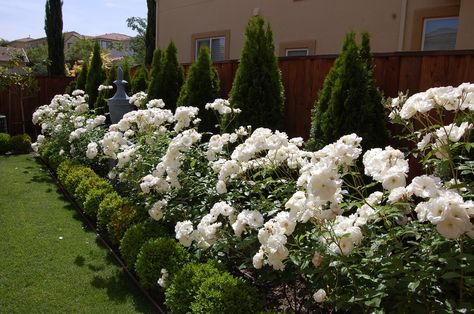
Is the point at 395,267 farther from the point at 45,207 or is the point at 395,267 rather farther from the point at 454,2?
the point at 454,2

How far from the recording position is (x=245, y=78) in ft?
16.4

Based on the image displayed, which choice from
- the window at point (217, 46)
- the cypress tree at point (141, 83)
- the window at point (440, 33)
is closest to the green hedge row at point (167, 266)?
the cypress tree at point (141, 83)

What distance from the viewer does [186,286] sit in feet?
8.86

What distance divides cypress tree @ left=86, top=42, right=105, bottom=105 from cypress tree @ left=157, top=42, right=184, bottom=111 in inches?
159

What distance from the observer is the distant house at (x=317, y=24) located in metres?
6.57

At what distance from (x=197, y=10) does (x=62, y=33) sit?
8.60m

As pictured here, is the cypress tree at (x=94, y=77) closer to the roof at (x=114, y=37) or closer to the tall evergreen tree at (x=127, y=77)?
the tall evergreen tree at (x=127, y=77)

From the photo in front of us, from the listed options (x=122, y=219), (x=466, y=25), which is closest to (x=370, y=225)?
(x=122, y=219)

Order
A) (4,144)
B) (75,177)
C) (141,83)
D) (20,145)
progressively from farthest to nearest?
(20,145)
(4,144)
(141,83)
(75,177)

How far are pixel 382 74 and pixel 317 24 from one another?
453 centimetres

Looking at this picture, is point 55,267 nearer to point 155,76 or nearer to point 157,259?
point 157,259

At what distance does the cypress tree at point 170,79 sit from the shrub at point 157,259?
417cm

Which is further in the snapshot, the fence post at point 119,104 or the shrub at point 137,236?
the fence post at point 119,104

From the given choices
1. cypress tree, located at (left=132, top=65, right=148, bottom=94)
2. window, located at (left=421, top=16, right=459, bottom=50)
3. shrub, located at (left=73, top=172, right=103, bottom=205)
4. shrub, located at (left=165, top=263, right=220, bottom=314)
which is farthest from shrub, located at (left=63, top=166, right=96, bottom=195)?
window, located at (left=421, top=16, right=459, bottom=50)
